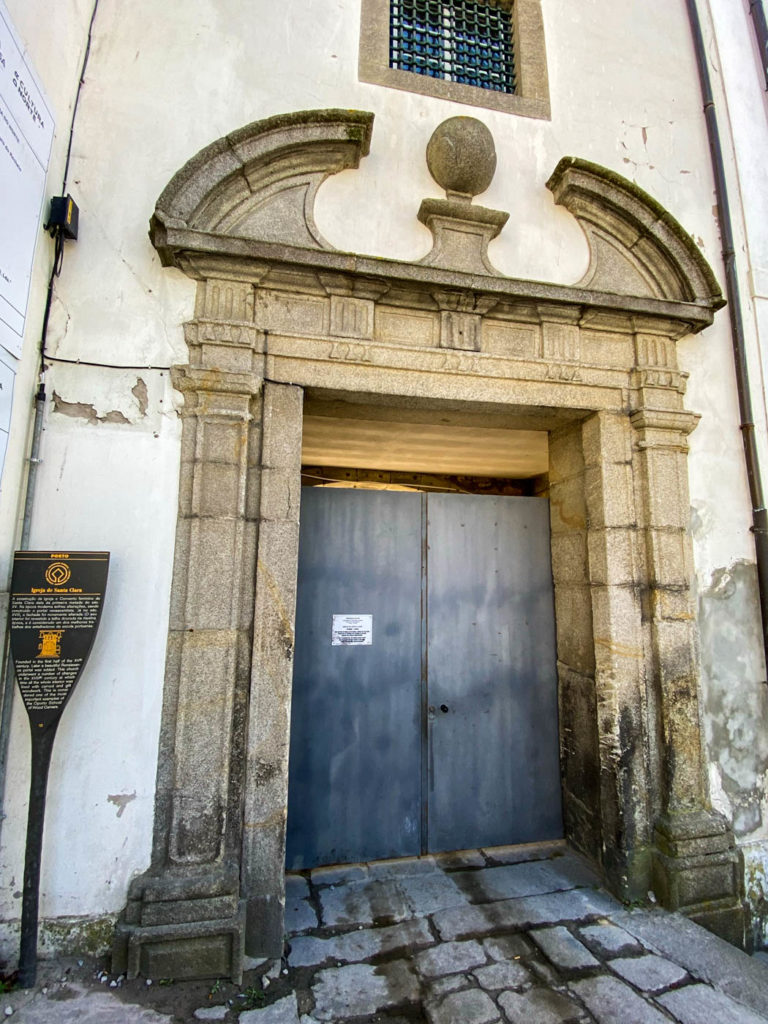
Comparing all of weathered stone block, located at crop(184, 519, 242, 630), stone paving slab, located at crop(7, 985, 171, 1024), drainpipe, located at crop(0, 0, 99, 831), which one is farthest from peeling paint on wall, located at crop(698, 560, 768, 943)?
drainpipe, located at crop(0, 0, 99, 831)

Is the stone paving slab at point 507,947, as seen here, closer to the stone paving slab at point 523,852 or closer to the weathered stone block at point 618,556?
the stone paving slab at point 523,852

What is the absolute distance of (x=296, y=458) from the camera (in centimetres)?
279

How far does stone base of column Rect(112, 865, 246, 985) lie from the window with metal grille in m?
4.89

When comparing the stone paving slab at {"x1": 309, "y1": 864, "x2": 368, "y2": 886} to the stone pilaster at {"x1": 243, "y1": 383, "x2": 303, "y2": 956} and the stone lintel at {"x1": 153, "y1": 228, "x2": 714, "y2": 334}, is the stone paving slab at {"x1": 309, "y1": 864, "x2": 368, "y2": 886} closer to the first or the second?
the stone pilaster at {"x1": 243, "y1": 383, "x2": 303, "y2": 956}

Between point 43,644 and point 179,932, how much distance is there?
136 centimetres

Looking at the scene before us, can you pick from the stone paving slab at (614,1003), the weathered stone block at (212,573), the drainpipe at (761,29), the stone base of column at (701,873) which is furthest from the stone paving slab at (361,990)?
the drainpipe at (761,29)

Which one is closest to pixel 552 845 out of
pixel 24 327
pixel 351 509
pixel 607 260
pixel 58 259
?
pixel 351 509

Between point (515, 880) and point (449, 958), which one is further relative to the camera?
point (515, 880)

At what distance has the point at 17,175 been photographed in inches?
91.2

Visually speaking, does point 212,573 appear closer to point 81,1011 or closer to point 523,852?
point 81,1011

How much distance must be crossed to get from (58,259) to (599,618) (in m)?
3.55

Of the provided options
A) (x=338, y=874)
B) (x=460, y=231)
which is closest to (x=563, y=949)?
(x=338, y=874)

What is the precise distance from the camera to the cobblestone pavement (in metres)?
2.08

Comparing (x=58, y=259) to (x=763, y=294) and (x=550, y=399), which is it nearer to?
(x=550, y=399)
